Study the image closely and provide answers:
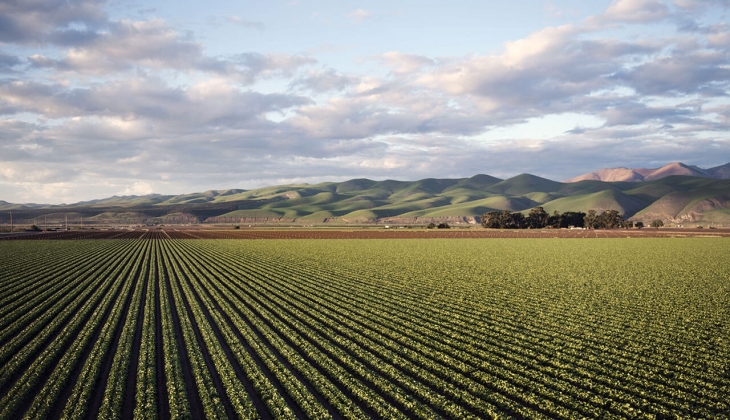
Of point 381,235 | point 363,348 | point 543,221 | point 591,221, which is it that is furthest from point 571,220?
point 363,348

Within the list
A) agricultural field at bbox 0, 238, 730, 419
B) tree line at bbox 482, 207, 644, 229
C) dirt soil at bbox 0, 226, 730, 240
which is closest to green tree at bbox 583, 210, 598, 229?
tree line at bbox 482, 207, 644, 229

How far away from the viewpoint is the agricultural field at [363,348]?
48.6ft

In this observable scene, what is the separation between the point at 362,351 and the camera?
1961 cm

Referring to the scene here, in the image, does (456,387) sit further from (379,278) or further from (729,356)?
(379,278)

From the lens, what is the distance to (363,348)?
806 inches

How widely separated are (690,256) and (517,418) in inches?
2585

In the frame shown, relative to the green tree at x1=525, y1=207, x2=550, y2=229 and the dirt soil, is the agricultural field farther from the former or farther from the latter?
the green tree at x1=525, y1=207, x2=550, y2=229

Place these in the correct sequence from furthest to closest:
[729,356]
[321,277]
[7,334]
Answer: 1. [321,277]
2. [7,334]
3. [729,356]

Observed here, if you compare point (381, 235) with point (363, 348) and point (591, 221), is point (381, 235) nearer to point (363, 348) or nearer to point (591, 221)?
point (591, 221)

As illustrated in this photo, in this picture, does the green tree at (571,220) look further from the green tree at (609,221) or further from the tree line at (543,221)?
the green tree at (609,221)

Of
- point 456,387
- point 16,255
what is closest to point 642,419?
point 456,387

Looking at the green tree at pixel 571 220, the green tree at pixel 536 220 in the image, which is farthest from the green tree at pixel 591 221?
the green tree at pixel 536 220

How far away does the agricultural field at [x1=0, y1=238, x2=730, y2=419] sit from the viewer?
1482 centimetres

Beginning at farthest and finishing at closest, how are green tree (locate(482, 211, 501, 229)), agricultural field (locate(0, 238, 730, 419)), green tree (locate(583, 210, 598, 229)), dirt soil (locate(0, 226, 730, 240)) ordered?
green tree (locate(482, 211, 501, 229)) < green tree (locate(583, 210, 598, 229)) < dirt soil (locate(0, 226, 730, 240)) < agricultural field (locate(0, 238, 730, 419))
